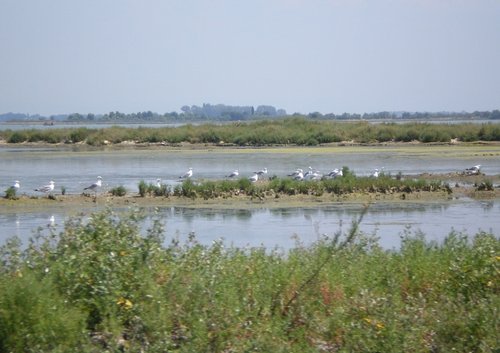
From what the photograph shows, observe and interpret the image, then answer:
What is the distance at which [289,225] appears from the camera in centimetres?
2358

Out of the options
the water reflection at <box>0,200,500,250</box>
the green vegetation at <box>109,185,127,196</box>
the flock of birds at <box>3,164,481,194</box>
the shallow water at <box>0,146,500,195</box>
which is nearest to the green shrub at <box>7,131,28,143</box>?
the shallow water at <box>0,146,500,195</box>

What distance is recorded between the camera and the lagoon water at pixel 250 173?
72.0 ft

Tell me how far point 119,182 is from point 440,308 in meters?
28.1

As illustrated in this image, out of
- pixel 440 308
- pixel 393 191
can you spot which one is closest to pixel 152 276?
pixel 440 308

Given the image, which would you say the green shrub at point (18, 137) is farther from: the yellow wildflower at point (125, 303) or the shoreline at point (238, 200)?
the yellow wildflower at point (125, 303)

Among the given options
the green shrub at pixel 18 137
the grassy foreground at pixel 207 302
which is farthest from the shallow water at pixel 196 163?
the grassy foreground at pixel 207 302

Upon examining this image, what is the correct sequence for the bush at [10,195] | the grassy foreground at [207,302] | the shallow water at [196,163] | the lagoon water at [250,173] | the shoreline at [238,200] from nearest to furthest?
the grassy foreground at [207,302]
the lagoon water at [250,173]
the shoreline at [238,200]
the bush at [10,195]
the shallow water at [196,163]

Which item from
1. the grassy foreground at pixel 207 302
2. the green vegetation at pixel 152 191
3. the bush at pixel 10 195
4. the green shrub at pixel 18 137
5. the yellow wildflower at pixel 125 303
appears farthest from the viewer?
the green shrub at pixel 18 137

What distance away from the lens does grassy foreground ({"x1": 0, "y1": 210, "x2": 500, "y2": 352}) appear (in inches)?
338

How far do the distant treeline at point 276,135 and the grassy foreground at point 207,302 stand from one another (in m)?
56.6

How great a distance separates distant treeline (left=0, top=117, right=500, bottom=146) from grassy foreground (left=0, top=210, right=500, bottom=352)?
56.6 metres

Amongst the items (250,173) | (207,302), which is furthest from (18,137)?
(207,302)

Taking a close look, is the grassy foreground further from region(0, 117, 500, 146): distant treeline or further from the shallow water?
region(0, 117, 500, 146): distant treeline

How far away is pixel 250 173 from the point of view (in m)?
40.5
